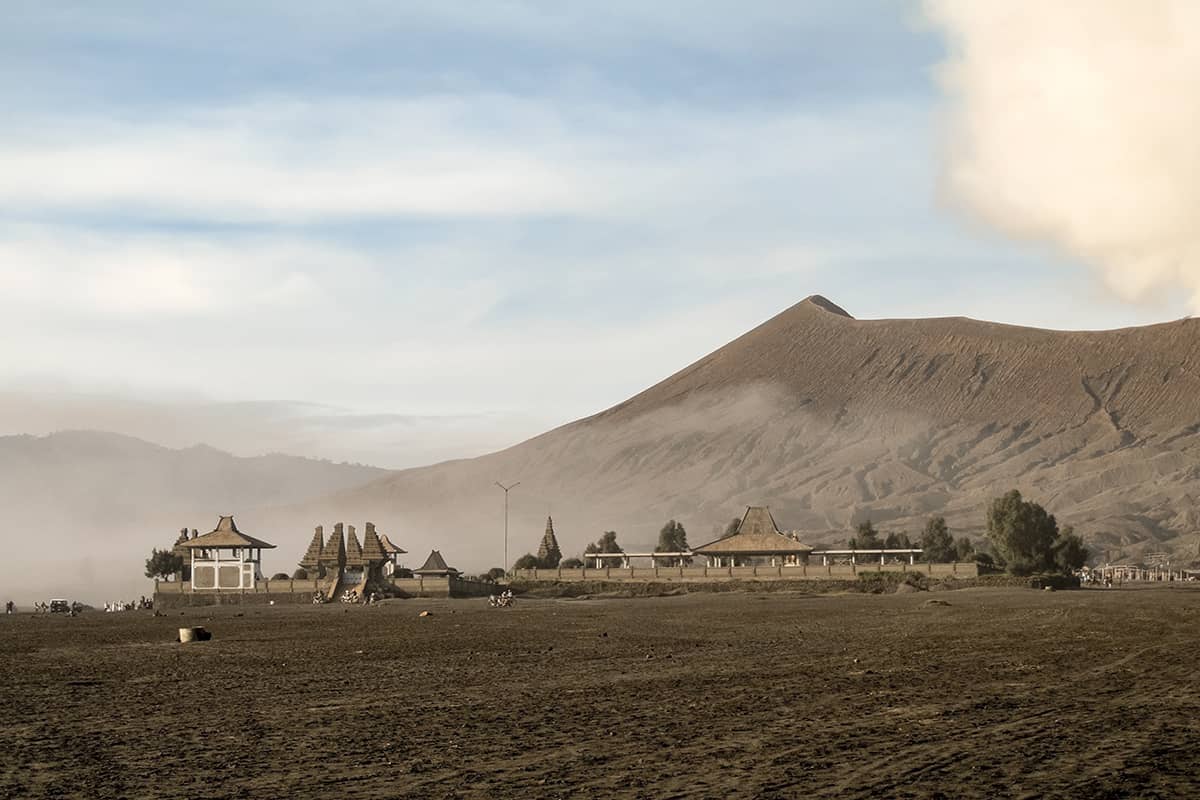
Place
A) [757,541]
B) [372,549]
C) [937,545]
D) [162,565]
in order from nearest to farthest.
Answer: [372,549] < [757,541] < [937,545] < [162,565]

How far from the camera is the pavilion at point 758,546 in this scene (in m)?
123

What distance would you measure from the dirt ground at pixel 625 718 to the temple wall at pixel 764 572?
61417 millimetres

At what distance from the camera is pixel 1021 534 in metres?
122

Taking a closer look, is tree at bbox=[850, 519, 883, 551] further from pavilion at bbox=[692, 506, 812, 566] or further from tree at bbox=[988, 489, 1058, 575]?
tree at bbox=[988, 489, 1058, 575]

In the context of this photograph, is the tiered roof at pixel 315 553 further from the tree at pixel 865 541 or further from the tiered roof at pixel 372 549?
the tree at pixel 865 541

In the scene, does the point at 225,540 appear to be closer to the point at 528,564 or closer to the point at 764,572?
the point at 528,564

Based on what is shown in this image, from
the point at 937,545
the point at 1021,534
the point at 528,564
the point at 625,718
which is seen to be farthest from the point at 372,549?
the point at 625,718

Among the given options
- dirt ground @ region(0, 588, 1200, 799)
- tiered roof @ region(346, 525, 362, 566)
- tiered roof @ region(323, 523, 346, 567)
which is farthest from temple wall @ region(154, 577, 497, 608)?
dirt ground @ region(0, 588, 1200, 799)

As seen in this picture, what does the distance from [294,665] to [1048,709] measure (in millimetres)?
18244

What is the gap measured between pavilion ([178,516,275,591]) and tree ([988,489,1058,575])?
6023 centimetres

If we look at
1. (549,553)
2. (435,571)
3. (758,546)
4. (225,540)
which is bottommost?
(435,571)

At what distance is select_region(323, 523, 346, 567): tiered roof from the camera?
383ft

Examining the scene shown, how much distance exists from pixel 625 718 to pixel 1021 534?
107m

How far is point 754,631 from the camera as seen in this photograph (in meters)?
44.9
